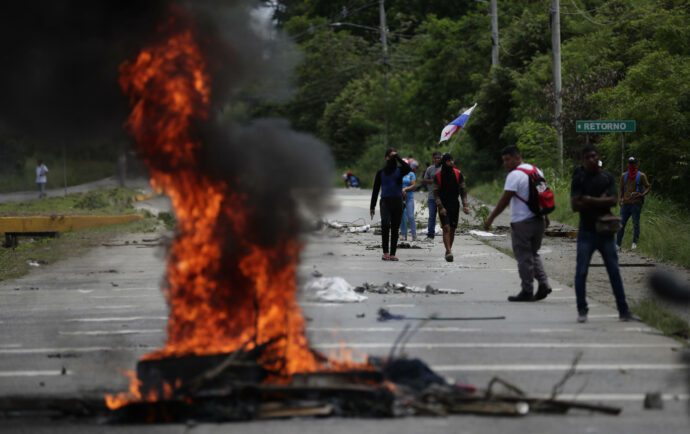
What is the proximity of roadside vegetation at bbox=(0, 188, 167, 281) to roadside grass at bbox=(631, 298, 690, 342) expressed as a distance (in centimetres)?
591

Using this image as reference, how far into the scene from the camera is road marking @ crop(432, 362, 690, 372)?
8805mm

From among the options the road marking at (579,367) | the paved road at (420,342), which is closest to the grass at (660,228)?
the paved road at (420,342)

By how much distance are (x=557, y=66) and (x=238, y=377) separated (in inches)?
963

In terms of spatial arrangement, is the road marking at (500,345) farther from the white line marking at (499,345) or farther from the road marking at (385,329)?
the road marking at (385,329)

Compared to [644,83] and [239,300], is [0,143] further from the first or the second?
[644,83]

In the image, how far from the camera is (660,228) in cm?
1961

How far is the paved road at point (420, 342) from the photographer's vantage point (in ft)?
23.1

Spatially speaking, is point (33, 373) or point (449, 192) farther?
point (449, 192)

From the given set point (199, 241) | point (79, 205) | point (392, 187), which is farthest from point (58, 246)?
point (199, 241)

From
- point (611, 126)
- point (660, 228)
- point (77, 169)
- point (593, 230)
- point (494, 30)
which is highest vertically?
point (494, 30)

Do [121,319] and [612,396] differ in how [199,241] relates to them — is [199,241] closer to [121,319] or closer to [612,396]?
[612,396]

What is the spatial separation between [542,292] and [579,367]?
425 cm

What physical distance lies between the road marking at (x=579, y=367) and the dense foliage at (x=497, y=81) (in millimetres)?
4288

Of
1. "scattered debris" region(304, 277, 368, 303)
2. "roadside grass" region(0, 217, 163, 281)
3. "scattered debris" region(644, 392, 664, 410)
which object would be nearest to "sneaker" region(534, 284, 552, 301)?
"scattered debris" region(304, 277, 368, 303)
